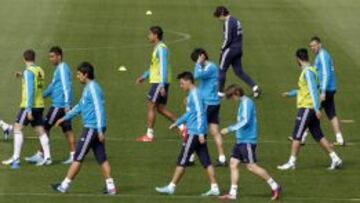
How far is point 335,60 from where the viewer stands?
38281 mm

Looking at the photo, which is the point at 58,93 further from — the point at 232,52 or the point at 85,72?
the point at 232,52

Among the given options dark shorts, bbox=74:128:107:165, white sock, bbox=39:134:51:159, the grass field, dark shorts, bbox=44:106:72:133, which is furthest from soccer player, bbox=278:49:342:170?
white sock, bbox=39:134:51:159

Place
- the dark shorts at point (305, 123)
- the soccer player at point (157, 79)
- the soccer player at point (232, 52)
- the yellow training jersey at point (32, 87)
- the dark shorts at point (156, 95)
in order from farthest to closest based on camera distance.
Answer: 1. the soccer player at point (232, 52)
2. the dark shorts at point (156, 95)
3. the soccer player at point (157, 79)
4. the dark shorts at point (305, 123)
5. the yellow training jersey at point (32, 87)

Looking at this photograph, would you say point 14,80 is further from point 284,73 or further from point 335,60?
point 335,60

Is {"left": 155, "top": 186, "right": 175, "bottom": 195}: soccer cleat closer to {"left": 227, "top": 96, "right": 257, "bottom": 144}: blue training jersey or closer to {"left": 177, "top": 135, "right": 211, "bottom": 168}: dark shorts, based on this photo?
{"left": 177, "top": 135, "right": 211, "bottom": 168}: dark shorts

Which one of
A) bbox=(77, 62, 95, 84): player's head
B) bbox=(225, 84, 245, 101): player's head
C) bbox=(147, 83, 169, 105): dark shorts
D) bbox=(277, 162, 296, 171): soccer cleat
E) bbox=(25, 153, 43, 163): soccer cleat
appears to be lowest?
bbox=(277, 162, 296, 171): soccer cleat

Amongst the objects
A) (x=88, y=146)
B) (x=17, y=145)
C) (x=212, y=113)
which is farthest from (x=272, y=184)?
(x=17, y=145)

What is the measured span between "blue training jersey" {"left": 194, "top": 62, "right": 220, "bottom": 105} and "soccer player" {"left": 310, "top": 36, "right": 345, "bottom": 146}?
2500 millimetres

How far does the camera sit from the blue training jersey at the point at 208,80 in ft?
79.7

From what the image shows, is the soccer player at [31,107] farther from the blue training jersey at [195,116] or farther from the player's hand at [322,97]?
the player's hand at [322,97]

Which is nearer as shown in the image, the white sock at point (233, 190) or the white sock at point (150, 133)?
the white sock at point (233, 190)

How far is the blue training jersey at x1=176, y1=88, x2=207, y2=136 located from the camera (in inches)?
858

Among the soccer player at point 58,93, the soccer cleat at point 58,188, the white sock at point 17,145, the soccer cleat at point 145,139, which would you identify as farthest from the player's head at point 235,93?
the soccer cleat at point 145,139

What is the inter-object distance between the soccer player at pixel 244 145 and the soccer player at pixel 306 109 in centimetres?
253
